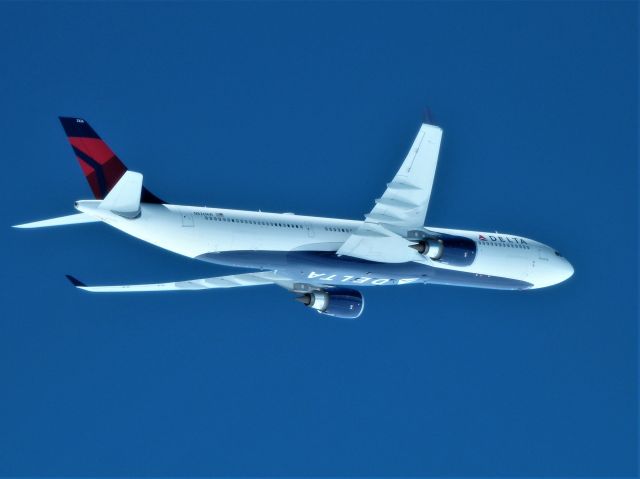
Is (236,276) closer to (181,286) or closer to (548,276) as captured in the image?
(181,286)

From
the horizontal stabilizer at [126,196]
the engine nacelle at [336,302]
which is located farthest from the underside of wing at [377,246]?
the horizontal stabilizer at [126,196]

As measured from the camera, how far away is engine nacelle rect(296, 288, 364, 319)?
48.7 metres

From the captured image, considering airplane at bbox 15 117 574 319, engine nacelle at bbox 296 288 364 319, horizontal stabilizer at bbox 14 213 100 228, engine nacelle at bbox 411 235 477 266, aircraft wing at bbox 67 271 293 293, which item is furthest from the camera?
engine nacelle at bbox 296 288 364 319

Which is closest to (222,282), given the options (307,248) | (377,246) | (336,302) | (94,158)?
(336,302)

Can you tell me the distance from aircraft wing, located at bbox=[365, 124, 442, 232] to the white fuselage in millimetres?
1967

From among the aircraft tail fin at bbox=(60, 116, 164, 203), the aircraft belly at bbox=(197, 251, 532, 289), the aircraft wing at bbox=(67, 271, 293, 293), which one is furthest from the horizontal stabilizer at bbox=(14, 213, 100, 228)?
the aircraft wing at bbox=(67, 271, 293, 293)

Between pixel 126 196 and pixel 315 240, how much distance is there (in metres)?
7.49

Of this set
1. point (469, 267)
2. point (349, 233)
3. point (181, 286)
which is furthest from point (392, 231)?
point (181, 286)

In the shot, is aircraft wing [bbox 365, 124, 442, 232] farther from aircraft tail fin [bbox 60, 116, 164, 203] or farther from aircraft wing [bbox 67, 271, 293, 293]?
aircraft tail fin [bbox 60, 116, 164, 203]

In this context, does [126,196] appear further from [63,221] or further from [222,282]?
[222,282]

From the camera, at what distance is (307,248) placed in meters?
44.7

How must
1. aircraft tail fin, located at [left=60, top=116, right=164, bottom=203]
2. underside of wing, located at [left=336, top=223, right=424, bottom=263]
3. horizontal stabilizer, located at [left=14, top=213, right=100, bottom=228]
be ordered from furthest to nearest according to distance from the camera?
underside of wing, located at [left=336, top=223, right=424, bottom=263]
aircraft tail fin, located at [left=60, top=116, right=164, bottom=203]
horizontal stabilizer, located at [left=14, top=213, right=100, bottom=228]

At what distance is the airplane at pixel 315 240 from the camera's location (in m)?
41.8

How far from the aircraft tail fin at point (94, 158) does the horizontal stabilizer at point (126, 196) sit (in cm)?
274
